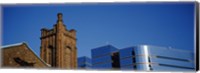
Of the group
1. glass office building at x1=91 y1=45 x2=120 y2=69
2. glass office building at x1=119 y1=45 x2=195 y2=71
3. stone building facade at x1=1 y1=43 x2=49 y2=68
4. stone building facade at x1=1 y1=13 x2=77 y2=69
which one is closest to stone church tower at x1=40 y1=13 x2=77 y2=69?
stone building facade at x1=1 y1=13 x2=77 y2=69

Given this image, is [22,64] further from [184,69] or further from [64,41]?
[184,69]

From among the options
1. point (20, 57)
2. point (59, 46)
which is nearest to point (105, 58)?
point (59, 46)

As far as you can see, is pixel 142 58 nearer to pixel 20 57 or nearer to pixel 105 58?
pixel 105 58

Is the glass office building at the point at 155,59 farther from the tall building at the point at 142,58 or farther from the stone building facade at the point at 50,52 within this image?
the stone building facade at the point at 50,52

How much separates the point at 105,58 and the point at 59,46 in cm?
105

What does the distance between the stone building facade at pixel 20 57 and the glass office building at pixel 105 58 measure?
1.02 meters

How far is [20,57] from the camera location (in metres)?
10.0

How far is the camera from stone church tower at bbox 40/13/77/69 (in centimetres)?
1003

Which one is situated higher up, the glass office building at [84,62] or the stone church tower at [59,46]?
the stone church tower at [59,46]

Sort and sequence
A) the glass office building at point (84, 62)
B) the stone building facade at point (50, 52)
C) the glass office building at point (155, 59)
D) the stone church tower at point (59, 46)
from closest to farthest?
the glass office building at point (155, 59) < the stone building facade at point (50, 52) < the glass office building at point (84, 62) < the stone church tower at point (59, 46)

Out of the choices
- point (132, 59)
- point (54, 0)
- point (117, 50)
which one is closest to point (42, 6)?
point (54, 0)

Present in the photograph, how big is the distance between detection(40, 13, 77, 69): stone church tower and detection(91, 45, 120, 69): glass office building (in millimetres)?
422

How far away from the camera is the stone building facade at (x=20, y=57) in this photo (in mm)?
9672

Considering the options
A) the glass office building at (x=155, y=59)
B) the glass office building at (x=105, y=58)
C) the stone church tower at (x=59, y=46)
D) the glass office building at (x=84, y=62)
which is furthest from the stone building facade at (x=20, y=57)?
the glass office building at (x=155, y=59)
